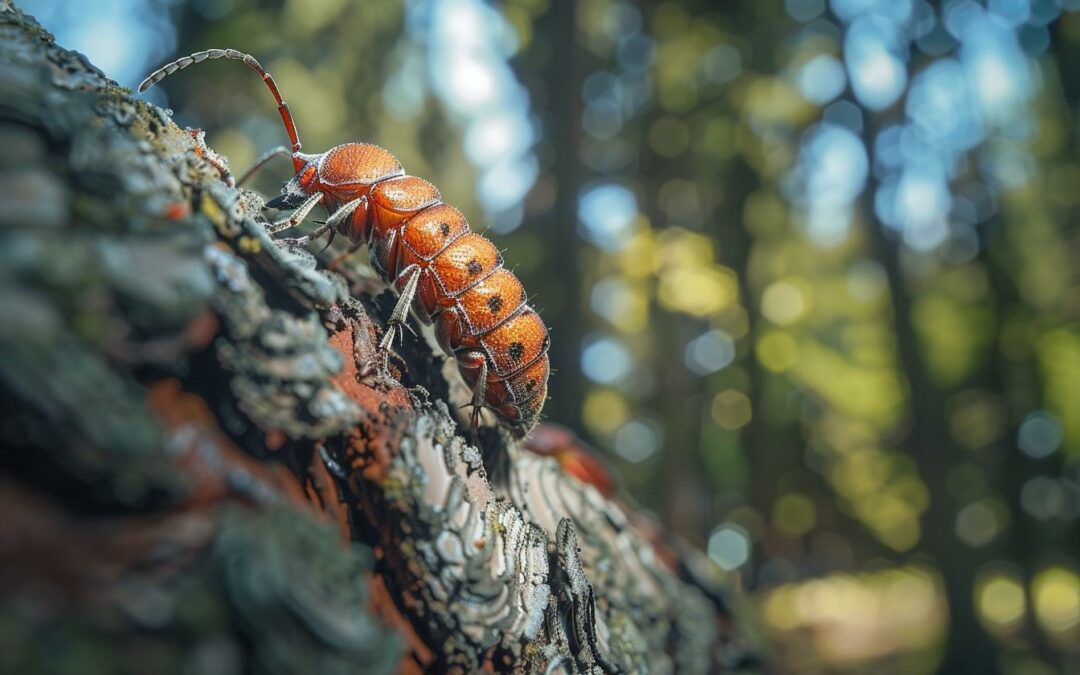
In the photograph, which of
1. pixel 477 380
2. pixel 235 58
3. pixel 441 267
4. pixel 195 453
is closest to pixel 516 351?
pixel 477 380

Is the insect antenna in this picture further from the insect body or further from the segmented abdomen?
the segmented abdomen

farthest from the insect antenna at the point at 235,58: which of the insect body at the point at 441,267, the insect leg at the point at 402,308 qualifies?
the insect leg at the point at 402,308

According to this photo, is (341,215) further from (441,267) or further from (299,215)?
(441,267)

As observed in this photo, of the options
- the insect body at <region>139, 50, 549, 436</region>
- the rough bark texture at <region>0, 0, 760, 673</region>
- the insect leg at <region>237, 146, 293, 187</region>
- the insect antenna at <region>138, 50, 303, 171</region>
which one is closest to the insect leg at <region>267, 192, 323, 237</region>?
the insect body at <region>139, 50, 549, 436</region>

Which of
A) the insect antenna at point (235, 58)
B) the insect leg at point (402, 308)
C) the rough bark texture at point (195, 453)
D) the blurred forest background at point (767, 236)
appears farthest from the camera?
the blurred forest background at point (767, 236)

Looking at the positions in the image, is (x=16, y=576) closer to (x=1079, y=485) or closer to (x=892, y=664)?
(x=892, y=664)

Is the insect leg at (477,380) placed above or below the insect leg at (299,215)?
below

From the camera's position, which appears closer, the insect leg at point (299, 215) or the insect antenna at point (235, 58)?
the insect leg at point (299, 215)

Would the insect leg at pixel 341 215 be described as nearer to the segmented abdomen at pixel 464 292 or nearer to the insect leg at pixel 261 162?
the segmented abdomen at pixel 464 292
